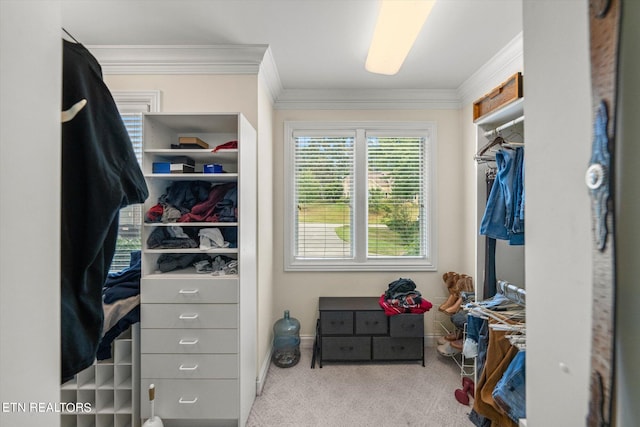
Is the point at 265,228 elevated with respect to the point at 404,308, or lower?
elevated

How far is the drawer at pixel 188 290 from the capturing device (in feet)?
5.46

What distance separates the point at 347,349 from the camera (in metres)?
2.46

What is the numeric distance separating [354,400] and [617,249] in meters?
2.17

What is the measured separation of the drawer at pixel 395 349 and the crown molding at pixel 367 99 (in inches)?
92.3

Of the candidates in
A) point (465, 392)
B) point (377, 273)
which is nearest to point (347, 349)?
point (377, 273)

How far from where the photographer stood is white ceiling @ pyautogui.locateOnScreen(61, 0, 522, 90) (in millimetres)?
1658

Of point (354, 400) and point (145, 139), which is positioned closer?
point (145, 139)

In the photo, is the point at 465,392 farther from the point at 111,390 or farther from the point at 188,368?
the point at 111,390

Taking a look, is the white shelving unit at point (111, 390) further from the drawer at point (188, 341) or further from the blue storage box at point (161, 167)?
the blue storage box at point (161, 167)

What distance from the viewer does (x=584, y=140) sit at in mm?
379

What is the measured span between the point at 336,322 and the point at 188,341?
4.19ft

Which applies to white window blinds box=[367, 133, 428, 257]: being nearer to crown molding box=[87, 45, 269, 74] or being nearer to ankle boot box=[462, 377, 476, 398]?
ankle boot box=[462, 377, 476, 398]

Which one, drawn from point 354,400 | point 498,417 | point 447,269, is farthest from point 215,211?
point 447,269

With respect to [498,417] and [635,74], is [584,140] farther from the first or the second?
[498,417]
